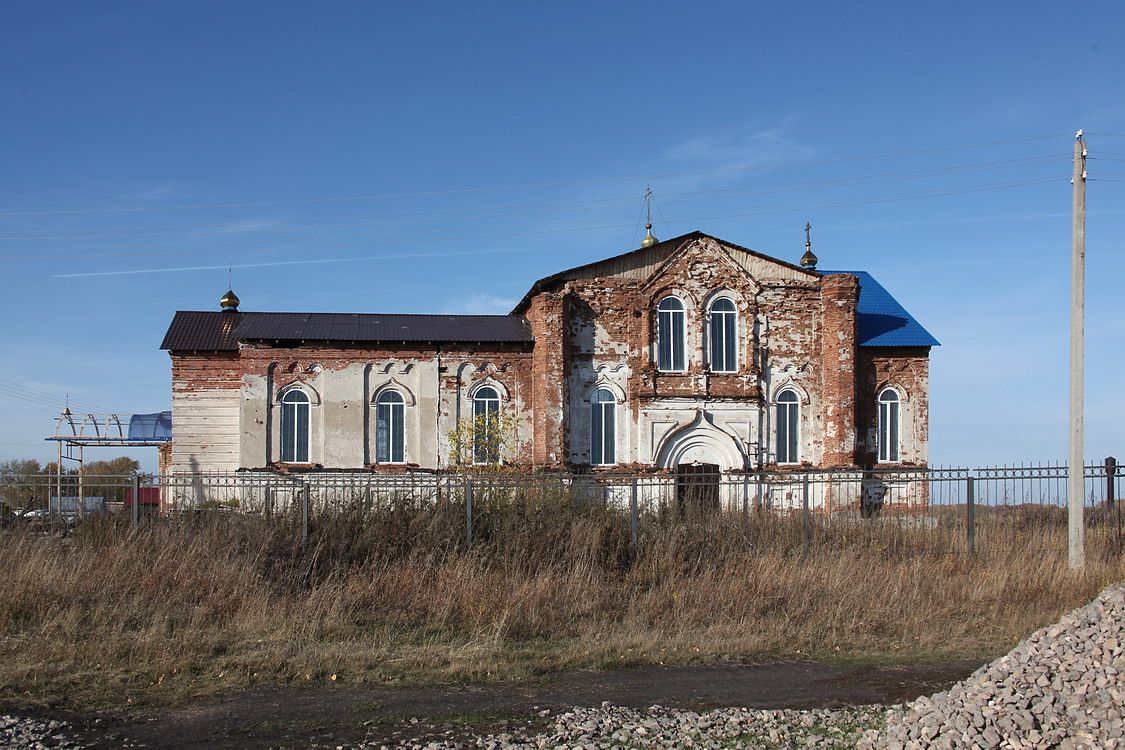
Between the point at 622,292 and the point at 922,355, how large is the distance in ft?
26.5

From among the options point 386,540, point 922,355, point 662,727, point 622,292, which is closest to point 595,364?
point 622,292

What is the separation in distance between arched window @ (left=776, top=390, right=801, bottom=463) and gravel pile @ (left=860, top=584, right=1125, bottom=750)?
17487mm

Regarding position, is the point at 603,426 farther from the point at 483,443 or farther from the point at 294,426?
the point at 294,426

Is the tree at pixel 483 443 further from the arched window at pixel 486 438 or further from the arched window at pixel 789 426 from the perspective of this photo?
the arched window at pixel 789 426

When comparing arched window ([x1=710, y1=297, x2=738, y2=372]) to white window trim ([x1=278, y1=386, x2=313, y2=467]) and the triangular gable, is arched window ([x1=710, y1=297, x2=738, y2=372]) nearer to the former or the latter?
the triangular gable

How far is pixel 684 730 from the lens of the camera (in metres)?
7.42

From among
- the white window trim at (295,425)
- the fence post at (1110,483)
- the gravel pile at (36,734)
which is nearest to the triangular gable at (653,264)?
the white window trim at (295,425)

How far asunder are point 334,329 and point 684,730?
18.5m

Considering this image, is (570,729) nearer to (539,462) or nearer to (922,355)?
(539,462)

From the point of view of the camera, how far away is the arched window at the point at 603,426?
2395cm

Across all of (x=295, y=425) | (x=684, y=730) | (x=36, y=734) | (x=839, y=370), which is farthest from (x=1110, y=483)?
(x=295, y=425)

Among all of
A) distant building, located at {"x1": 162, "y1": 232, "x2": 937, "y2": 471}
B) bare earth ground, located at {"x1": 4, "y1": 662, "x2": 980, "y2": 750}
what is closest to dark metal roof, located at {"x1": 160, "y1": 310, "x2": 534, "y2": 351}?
distant building, located at {"x1": 162, "y1": 232, "x2": 937, "y2": 471}

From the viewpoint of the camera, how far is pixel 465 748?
704 cm

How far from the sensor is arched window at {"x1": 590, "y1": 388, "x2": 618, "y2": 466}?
2395 cm
